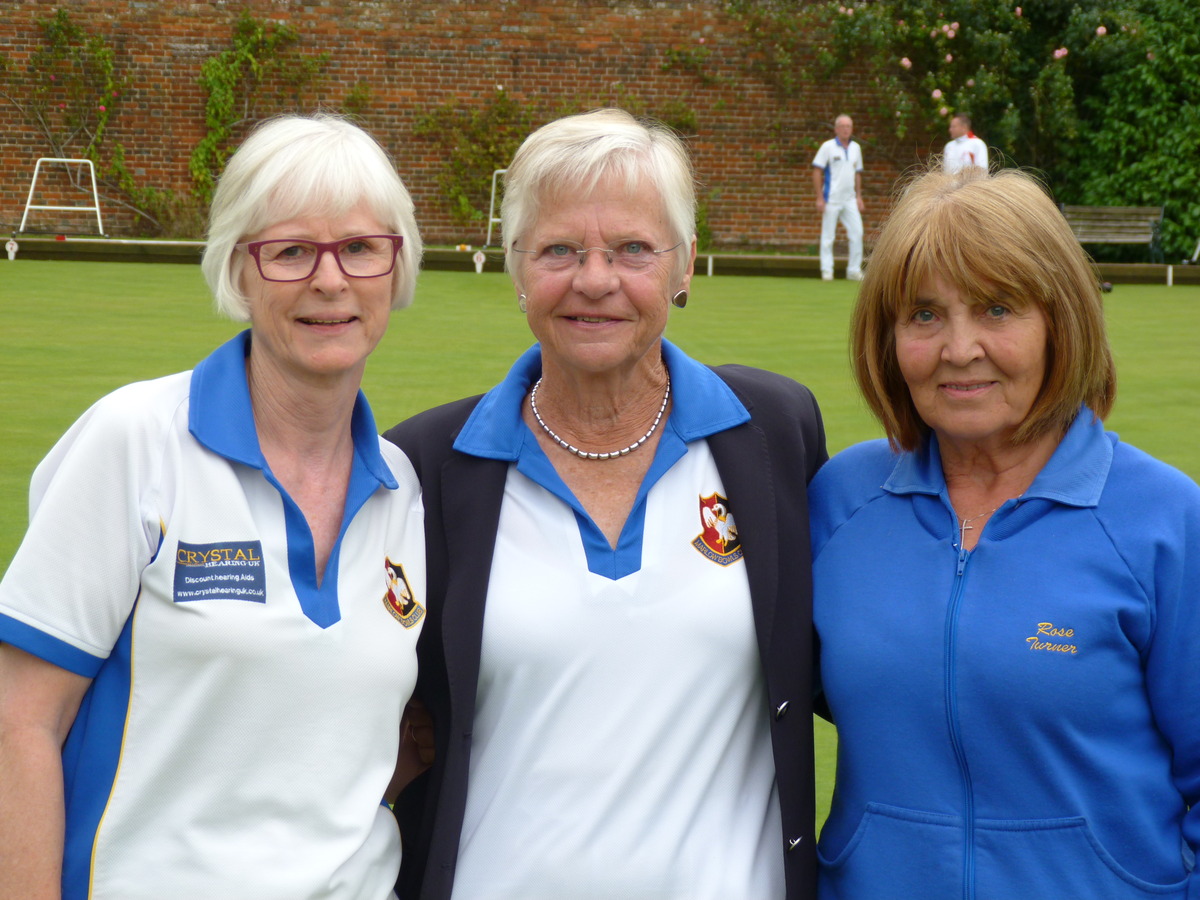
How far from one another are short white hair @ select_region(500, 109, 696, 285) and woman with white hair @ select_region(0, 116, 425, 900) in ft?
0.99

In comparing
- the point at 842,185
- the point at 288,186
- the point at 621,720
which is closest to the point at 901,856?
the point at 621,720

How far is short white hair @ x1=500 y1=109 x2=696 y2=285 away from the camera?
2.26 meters

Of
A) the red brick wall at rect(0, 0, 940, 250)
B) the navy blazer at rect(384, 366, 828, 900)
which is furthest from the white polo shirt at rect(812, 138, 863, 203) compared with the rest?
the navy blazer at rect(384, 366, 828, 900)

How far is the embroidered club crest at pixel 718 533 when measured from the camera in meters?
2.26

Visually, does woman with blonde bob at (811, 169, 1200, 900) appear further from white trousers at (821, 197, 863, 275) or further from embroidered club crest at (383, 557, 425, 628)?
white trousers at (821, 197, 863, 275)

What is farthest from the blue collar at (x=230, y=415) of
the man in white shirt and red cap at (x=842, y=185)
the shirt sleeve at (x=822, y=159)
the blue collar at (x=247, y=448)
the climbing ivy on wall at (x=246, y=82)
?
the climbing ivy on wall at (x=246, y=82)

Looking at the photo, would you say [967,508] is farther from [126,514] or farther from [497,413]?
[126,514]

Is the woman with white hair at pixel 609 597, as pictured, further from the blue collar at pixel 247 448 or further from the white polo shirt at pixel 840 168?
the white polo shirt at pixel 840 168

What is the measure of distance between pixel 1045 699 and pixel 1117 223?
17.4 metres

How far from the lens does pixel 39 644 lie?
5.92ft

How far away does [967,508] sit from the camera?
6.98 ft

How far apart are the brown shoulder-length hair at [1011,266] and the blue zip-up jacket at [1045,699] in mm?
91

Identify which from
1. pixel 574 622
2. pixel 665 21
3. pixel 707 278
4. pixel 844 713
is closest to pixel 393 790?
pixel 574 622

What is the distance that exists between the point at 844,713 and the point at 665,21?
17.6m
